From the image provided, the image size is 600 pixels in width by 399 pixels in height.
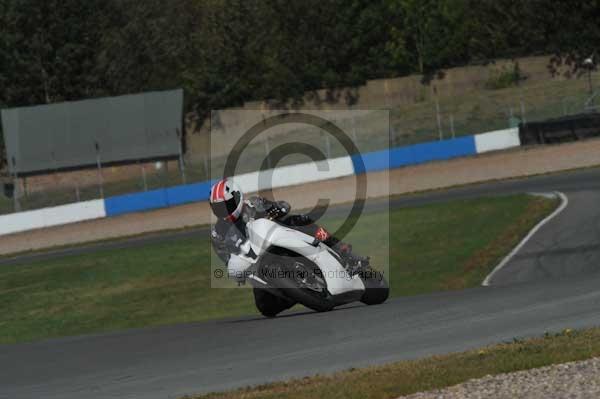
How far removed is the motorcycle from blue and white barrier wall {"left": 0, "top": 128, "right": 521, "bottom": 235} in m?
29.2

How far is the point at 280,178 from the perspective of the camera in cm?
4450

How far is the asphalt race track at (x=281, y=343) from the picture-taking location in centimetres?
1130

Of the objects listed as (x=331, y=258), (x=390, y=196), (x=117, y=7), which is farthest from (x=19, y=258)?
(x=117, y=7)

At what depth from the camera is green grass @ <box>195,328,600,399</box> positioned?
31.3ft

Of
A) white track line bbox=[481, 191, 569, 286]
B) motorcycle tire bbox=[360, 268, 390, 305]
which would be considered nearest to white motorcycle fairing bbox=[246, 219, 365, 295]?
motorcycle tire bbox=[360, 268, 390, 305]

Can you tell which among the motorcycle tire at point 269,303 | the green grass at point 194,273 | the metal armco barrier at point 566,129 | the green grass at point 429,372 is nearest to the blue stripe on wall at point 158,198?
the green grass at point 194,273

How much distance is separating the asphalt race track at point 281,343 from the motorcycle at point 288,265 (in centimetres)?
38

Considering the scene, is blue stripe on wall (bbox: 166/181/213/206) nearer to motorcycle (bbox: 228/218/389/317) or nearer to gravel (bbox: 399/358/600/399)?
motorcycle (bbox: 228/218/389/317)

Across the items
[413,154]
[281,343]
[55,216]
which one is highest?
[413,154]

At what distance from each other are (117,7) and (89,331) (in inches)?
2517

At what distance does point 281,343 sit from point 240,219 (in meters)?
2.36

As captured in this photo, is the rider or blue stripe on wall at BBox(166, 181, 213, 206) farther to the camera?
blue stripe on wall at BBox(166, 181, 213, 206)

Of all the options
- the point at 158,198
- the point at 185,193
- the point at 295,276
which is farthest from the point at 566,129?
the point at 295,276

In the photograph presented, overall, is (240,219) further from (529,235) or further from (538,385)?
(529,235)
